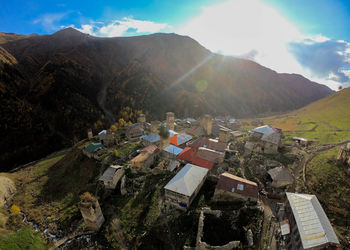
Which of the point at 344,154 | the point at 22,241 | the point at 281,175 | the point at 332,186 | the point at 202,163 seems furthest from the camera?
the point at 202,163

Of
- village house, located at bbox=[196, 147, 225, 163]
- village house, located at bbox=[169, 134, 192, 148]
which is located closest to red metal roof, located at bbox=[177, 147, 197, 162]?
village house, located at bbox=[196, 147, 225, 163]

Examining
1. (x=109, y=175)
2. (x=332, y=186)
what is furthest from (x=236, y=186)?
(x=109, y=175)

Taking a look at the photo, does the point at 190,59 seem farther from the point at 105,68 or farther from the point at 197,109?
the point at 105,68

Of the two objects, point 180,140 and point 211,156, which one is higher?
point 211,156

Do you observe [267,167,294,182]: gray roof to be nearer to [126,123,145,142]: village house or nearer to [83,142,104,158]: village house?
[126,123,145,142]: village house

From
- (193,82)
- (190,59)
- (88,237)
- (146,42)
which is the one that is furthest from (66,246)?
(146,42)

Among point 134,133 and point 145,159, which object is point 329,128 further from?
point 134,133

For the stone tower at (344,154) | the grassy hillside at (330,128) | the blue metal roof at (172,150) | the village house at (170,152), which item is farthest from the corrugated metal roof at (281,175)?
the grassy hillside at (330,128)
